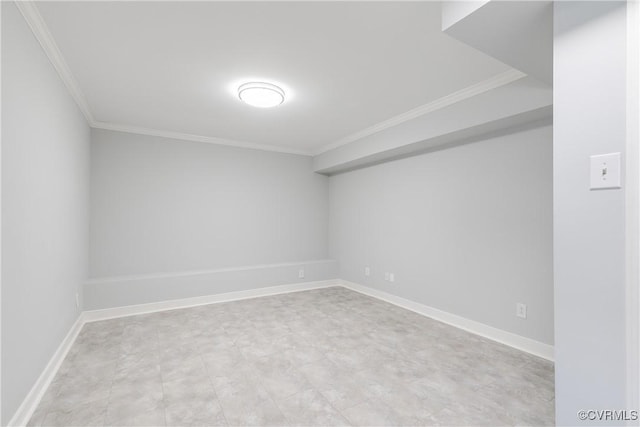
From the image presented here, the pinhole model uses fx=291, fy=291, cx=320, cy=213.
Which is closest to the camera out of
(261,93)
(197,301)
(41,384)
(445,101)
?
(41,384)

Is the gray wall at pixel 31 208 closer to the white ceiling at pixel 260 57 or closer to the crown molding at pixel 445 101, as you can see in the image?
the white ceiling at pixel 260 57

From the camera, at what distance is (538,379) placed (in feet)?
7.16

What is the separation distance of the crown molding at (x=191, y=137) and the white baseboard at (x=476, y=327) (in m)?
2.78

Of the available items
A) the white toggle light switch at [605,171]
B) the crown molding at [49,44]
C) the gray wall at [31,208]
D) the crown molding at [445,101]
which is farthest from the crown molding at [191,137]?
the white toggle light switch at [605,171]

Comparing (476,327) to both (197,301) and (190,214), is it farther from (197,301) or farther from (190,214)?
(190,214)

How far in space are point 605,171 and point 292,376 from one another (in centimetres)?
221

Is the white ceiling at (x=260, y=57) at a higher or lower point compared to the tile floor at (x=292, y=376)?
higher

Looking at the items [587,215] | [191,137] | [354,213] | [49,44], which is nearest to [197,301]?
[191,137]

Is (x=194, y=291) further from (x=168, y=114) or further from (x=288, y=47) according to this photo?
(x=288, y=47)

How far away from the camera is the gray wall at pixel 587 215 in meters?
1.03

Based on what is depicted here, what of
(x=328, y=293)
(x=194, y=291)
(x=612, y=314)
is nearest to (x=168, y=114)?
(x=194, y=291)

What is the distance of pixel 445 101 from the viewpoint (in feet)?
9.78

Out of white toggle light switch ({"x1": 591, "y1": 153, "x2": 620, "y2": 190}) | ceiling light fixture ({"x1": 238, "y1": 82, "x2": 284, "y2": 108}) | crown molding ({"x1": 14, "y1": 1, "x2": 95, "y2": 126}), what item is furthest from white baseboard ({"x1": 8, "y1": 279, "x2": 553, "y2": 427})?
ceiling light fixture ({"x1": 238, "y1": 82, "x2": 284, "y2": 108})

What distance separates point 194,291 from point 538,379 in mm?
3918
